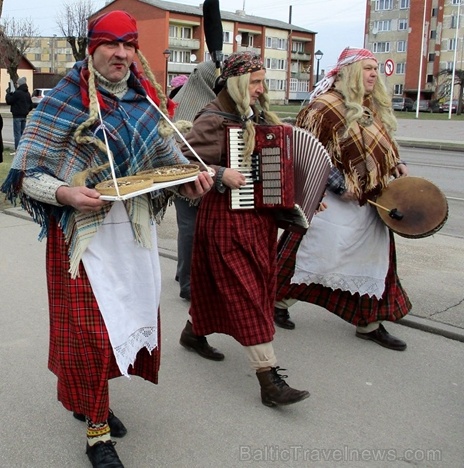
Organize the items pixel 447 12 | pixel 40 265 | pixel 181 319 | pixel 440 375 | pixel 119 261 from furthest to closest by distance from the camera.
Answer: pixel 447 12 → pixel 40 265 → pixel 181 319 → pixel 440 375 → pixel 119 261

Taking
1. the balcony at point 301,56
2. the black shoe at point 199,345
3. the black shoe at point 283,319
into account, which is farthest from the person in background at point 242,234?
the balcony at point 301,56

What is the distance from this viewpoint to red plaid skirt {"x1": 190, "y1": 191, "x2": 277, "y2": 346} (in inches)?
135

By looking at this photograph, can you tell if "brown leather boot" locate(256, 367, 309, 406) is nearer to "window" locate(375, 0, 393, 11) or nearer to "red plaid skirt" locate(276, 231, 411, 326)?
"red plaid skirt" locate(276, 231, 411, 326)

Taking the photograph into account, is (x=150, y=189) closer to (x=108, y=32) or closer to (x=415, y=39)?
(x=108, y=32)

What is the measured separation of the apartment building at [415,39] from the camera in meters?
70.9

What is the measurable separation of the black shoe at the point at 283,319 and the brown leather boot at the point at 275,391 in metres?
1.09

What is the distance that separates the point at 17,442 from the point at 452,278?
12.7 ft

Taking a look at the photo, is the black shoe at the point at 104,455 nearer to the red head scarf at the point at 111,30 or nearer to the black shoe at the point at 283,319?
the red head scarf at the point at 111,30

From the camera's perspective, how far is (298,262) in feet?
14.1

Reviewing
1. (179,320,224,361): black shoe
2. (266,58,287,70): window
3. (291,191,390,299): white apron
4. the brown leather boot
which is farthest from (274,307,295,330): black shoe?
(266,58,287,70): window

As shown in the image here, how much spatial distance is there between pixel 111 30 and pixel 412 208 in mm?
2322

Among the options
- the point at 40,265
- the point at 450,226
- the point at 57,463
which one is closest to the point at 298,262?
the point at 57,463

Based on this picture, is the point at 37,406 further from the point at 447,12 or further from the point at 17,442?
the point at 447,12

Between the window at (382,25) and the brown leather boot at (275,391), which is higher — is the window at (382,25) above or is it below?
above
